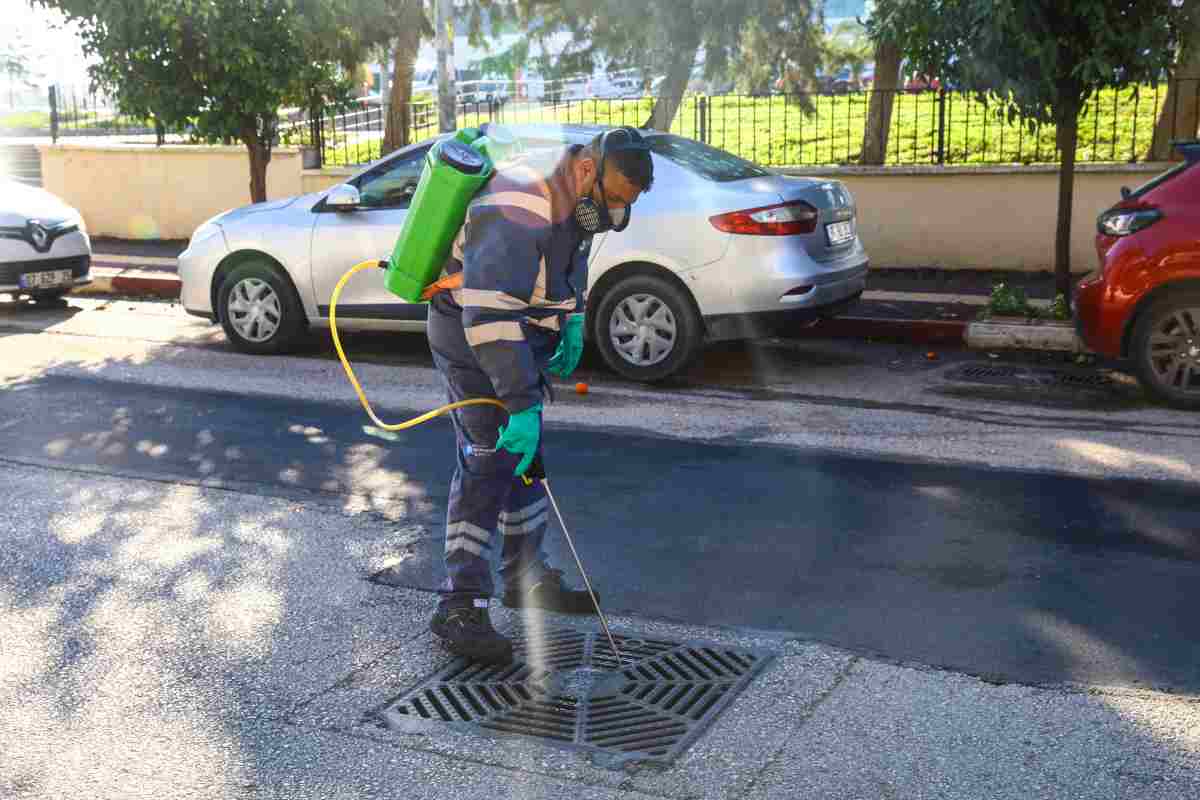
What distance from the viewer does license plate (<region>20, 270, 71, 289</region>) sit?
12734mm

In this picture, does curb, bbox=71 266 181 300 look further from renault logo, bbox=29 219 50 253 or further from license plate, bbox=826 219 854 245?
license plate, bbox=826 219 854 245

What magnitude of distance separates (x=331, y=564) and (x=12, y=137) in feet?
86.8

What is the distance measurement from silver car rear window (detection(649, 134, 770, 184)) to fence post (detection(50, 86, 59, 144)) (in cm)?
1255

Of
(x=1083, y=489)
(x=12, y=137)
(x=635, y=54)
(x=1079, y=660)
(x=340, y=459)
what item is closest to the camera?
(x=1079, y=660)

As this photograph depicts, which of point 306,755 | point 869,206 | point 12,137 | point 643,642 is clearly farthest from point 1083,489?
point 12,137

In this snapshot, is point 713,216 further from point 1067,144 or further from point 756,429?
point 1067,144

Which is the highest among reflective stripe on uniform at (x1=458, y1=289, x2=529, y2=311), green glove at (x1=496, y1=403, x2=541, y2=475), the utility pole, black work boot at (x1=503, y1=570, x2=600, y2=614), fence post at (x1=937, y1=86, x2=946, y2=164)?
the utility pole

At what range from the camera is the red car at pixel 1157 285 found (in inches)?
333

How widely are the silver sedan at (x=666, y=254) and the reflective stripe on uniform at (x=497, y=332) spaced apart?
495 centimetres

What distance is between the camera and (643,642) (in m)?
4.99

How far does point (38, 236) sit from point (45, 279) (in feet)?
1.27

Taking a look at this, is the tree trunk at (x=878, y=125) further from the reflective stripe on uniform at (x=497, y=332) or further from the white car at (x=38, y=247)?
the reflective stripe on uniform at (x=497, y=332)

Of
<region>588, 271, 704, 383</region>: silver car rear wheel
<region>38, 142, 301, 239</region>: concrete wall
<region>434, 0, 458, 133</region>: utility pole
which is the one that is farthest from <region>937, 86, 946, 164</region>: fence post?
<region>38, 142, 301, 239</region>: concrete wall

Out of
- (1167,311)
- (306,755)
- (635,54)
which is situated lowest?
(306,755)
